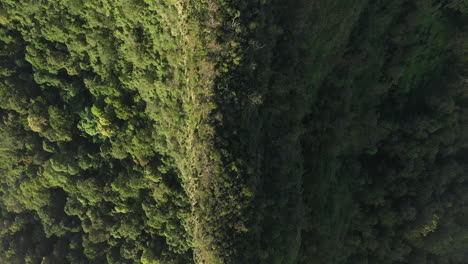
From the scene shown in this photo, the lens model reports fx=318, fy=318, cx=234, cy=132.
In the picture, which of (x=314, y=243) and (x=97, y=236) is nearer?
(x=314, y=243)

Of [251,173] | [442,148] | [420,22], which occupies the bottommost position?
[251,173]

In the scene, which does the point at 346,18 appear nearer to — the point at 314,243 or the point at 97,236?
the point at 314,243

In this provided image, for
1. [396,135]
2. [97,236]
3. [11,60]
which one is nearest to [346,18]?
[396,135]

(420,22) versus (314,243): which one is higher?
(420,22)

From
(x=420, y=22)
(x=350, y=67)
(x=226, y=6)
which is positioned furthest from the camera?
(x=420, y=22)

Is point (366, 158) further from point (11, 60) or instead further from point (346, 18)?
point (11, 60)

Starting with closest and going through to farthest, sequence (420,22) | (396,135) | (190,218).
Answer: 1. (190,218)
2. (420,22)
3. (396,135)
